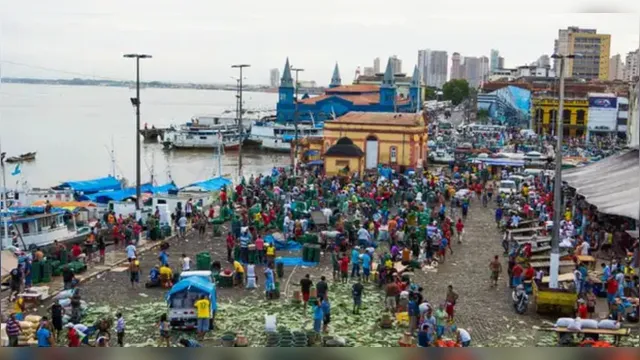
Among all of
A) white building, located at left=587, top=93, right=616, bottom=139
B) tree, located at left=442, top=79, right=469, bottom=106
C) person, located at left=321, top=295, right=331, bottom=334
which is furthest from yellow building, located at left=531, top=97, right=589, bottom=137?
tree, located at left=442, top=79, right=469, bottom=106

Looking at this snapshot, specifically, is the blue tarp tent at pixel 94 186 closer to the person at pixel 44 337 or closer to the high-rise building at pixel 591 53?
the person at pixel 44 337

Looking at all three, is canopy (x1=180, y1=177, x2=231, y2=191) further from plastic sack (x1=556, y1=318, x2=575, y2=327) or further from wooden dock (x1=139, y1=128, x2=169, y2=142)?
wooden dock (x1=139, y1=128, x2=169, y2=142)

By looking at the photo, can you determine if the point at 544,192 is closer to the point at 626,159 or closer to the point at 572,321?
the point at 626,159

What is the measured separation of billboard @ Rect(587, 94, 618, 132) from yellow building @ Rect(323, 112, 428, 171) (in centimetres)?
2952

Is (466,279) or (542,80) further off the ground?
(542,80)

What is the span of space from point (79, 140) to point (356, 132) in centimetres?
5266

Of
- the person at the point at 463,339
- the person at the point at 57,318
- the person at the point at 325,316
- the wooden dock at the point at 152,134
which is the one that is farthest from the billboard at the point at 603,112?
the person at the point at 57,318

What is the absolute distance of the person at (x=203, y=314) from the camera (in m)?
12.8

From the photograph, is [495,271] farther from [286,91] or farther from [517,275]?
[286,91]

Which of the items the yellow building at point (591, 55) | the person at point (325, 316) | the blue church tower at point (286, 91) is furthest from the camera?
the yellow building at point (591, 55)

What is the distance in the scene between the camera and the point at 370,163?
40.9 m

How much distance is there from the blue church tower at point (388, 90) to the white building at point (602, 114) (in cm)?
1632

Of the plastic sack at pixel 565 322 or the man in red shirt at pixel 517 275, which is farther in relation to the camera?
the man in red shirt at pixel 517 275

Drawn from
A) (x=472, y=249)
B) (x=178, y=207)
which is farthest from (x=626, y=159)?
(x=178, y=207)
